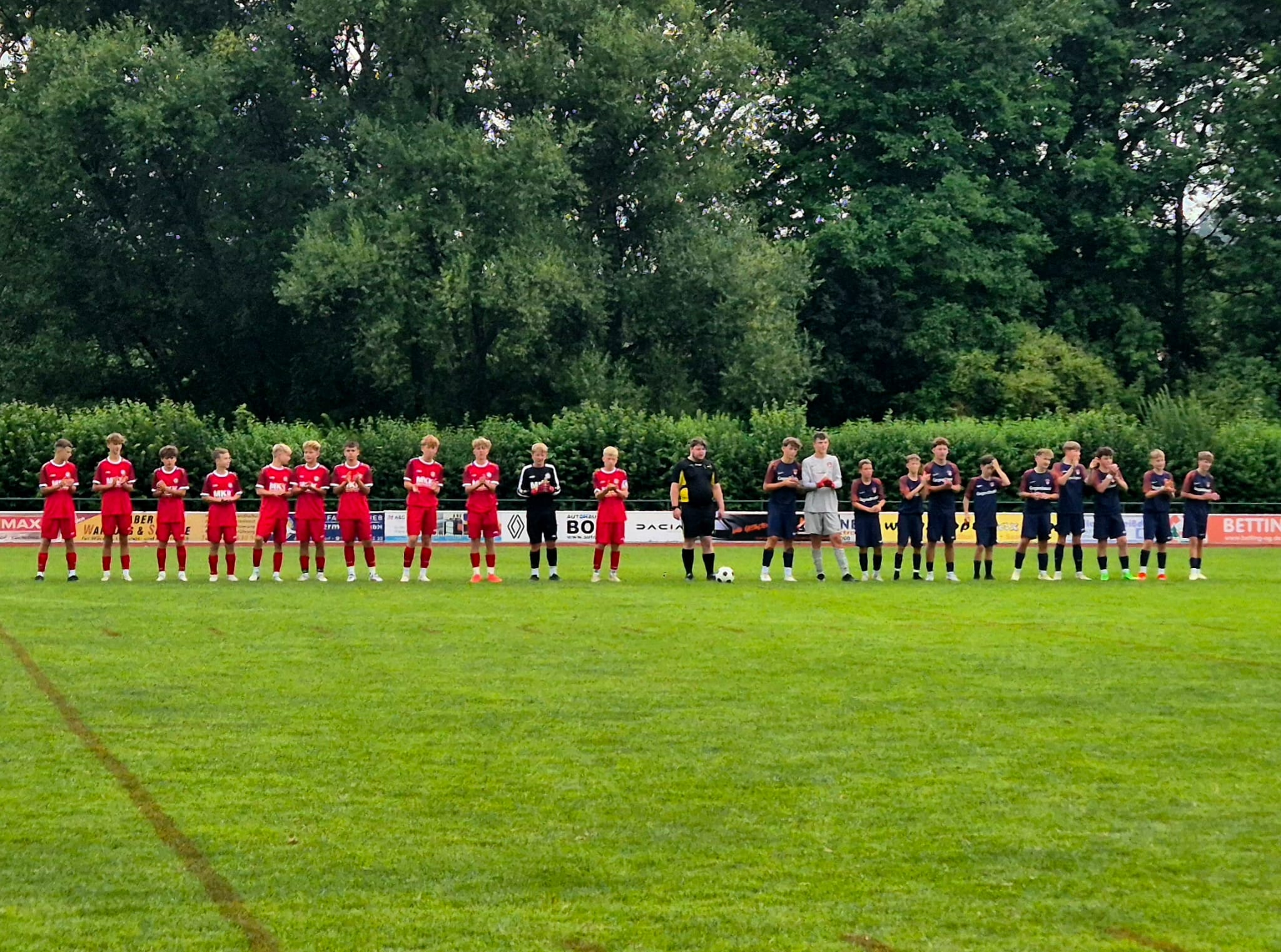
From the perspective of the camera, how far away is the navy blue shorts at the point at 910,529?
2411cm

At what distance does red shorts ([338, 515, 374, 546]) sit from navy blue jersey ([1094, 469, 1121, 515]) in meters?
10.1

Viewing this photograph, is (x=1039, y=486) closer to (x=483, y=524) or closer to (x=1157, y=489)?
(x=1157, y=489)

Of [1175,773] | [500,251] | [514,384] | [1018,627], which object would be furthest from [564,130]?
[1175,773]

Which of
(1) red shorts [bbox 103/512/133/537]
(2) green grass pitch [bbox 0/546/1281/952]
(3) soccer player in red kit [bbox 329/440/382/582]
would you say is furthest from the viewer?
(1) red shorts [bbox 103/512/133/537]

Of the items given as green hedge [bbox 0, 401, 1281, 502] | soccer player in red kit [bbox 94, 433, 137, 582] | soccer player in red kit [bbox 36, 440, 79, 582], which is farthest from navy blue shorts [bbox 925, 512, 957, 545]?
green hedge [bbox 0, 401, 1281, 502]

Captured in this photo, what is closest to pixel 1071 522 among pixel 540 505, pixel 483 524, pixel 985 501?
pixel 985 501

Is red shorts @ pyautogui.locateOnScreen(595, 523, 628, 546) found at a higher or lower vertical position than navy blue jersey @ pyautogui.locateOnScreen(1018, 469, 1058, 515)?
lower

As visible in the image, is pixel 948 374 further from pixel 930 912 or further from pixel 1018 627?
pixel 930 912

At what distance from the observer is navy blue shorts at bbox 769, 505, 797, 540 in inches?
893

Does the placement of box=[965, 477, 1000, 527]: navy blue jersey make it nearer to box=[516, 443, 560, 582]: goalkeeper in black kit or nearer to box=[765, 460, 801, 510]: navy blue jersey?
box=[765, 460, 801, 510]: navy blue jersey

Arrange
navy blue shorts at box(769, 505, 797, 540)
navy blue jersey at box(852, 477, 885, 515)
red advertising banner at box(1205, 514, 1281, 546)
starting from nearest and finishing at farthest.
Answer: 1. navy blue shorts at box(769, 505, 797, 540)
2. navy blue jersey at box(852, 477, 885, 515)
3. red advertising banner at box(1205, 514, 1281, 546)

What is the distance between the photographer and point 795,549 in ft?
115

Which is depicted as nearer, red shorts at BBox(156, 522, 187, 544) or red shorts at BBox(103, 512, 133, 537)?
red shorts at BBox(156, 522, 187, 544)

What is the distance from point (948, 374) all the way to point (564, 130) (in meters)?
14.7
